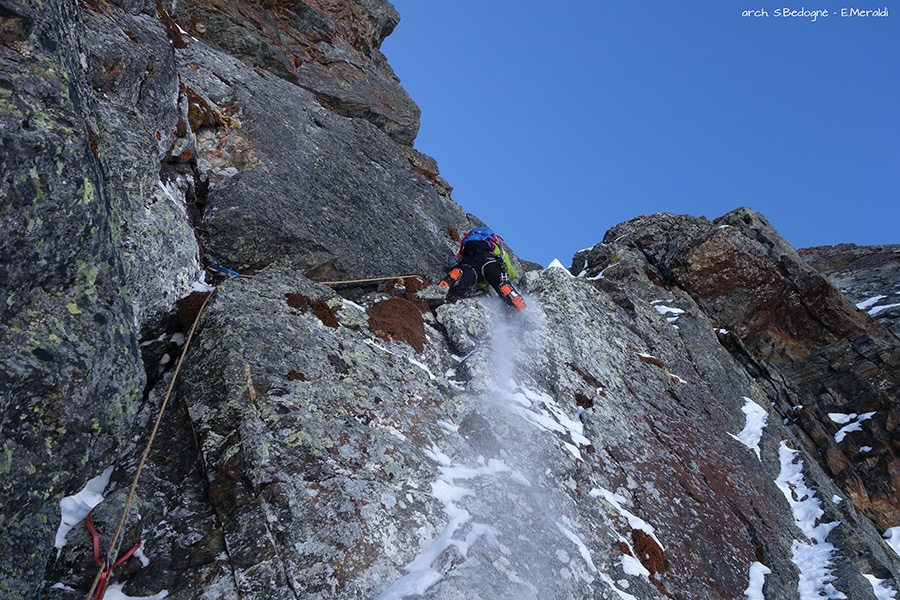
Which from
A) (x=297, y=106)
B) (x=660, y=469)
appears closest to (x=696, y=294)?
(x=660, y=469)

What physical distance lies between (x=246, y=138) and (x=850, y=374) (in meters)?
20.3

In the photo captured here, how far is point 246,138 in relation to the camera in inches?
523

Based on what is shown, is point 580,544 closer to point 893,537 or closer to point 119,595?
point 119,595

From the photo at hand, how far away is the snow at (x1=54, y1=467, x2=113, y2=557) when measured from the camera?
5.84 metres

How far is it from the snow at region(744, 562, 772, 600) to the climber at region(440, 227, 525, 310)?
21.3ft

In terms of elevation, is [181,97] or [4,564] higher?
[181,97]

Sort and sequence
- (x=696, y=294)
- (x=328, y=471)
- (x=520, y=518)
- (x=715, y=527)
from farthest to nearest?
1. (x=696, y=294)
2. (x=715, y=527)
3. (x=520, y=518)
4. (x=328, y=471)

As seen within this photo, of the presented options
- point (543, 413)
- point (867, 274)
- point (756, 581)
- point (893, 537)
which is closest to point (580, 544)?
point (543, 413)

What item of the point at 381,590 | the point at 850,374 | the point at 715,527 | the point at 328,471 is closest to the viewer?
the point at 381,590

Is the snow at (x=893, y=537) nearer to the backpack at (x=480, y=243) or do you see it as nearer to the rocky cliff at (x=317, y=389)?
the rocky cliff at (x=317, y=389)

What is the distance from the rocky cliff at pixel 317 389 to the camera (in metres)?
5.44

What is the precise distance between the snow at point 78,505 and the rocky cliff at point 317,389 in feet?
0.11

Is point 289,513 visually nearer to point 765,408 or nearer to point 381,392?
point 381,392

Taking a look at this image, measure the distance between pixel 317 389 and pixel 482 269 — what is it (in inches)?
259
